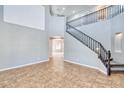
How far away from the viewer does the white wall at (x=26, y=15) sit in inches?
233

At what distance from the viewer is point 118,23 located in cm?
591

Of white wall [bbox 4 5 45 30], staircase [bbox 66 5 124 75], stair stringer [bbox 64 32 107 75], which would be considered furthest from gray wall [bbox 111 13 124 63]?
white wall [bbox 4 5 45 30]

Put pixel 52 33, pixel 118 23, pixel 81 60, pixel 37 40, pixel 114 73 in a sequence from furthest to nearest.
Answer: pixel 52 33
pixel 37 40
pixel 81 60
pixel 118 23
pixel 114 73

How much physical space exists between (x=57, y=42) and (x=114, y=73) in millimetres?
15760

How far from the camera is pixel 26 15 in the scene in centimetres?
703

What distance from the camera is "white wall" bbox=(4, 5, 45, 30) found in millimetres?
5914

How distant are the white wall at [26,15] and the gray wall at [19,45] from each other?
12.4 inches

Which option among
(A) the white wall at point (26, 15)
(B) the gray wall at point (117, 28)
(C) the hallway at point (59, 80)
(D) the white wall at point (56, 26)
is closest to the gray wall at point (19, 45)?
(A) the white wall at point (26, 15)

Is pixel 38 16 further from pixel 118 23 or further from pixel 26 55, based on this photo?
pixel 118 23

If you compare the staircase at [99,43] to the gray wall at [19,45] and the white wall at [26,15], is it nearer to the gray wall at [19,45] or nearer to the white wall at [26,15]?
the white wall at [26,15]

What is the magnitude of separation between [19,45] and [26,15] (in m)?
1.99

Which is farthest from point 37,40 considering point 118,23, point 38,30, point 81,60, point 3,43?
point 118,23

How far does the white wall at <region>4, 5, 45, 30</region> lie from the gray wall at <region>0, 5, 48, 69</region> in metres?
0.31

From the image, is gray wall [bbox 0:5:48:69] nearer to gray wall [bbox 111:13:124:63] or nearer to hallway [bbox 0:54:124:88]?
hallway [bbox 0:54:124:88]
